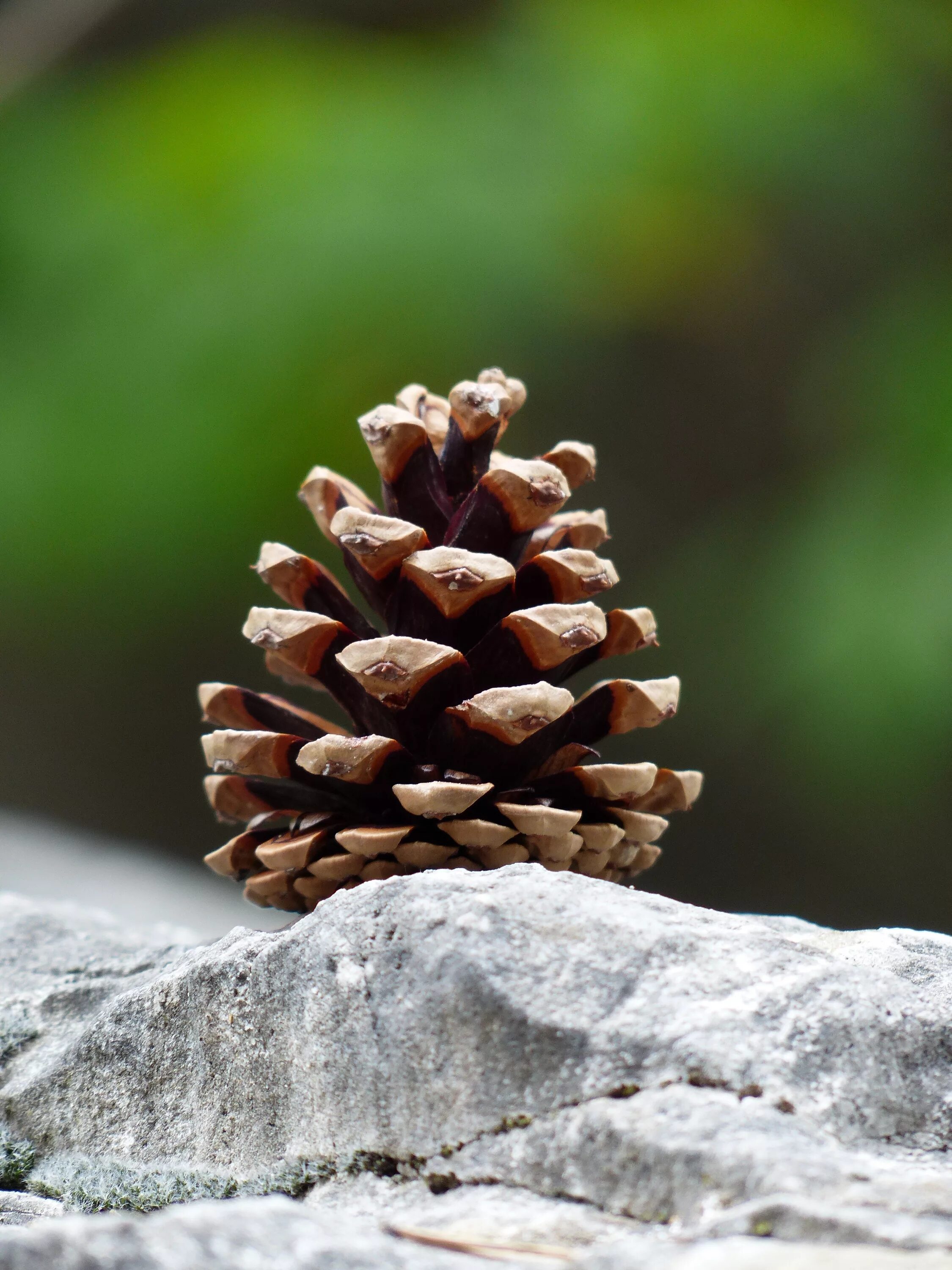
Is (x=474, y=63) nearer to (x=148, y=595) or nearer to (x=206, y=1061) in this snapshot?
(x=148, y=595)

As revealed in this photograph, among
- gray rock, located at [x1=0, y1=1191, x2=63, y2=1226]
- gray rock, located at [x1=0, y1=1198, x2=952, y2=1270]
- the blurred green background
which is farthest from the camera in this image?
the blurred green background

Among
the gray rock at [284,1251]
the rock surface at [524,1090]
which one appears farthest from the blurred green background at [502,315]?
the gray rock at [284,1251]

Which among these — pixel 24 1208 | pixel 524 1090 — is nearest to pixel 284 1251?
pixel 524 1090

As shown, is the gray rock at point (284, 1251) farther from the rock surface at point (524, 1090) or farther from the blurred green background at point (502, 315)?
the blurred green background at point (502, 315)

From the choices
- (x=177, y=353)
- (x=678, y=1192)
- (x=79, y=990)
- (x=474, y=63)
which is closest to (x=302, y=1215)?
(x=678, y=1192)

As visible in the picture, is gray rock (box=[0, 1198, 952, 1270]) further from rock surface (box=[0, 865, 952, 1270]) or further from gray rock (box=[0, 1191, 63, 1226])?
gray rock (box=[0, 1191, 63, 1226])

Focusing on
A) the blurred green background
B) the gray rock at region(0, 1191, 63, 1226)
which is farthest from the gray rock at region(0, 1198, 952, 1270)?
the blurred green background

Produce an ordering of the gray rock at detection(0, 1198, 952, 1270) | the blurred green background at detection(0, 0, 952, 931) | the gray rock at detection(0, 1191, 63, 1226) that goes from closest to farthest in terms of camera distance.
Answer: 1. the gray rock at detection(0, 1198, 952, 1270)
2. the gray rock at detection(0, 1191, 63, 1226)
3. the blurred green background at detection(0, 0, 952, 931)
